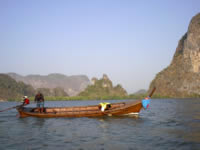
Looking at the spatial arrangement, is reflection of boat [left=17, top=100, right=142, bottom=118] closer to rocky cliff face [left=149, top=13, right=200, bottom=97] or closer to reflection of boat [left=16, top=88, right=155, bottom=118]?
reflection of boat [left=16, top=88, right=155, bottom=118]

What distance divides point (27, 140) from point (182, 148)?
12.1 metres

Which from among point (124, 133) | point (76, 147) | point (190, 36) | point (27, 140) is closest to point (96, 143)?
point (76, 147)

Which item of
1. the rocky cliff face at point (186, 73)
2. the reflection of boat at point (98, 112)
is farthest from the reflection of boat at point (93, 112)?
the rocky cliff face at point (186, 73)

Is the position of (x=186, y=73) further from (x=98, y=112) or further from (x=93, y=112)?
(x=93, y=112)

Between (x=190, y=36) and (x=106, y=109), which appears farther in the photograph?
(x=190, y=36)

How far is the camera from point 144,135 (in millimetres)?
18156

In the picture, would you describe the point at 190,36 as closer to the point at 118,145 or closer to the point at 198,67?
the point at 198,67

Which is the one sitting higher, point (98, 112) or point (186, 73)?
point (186, 73)

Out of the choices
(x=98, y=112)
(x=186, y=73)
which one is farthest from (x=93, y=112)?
(x=186, y=73)

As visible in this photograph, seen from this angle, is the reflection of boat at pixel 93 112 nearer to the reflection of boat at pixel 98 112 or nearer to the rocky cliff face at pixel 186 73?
the reflection of boat at pixel 98 112

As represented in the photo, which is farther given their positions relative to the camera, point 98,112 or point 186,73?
point 186,73

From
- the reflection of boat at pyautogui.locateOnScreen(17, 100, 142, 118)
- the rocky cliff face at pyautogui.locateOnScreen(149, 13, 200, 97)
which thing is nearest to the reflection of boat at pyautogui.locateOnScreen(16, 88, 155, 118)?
the reflection of boat at pyautogui.locateOnScreen(17, 100, 142, 118)

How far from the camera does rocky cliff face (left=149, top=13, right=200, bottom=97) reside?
162163mm

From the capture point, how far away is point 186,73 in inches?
6718
